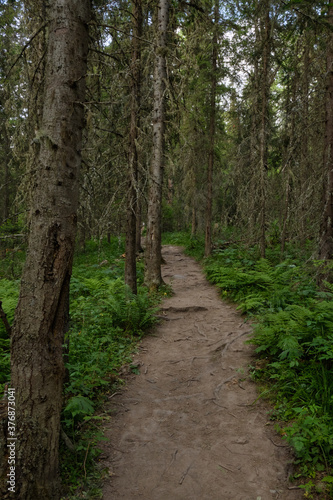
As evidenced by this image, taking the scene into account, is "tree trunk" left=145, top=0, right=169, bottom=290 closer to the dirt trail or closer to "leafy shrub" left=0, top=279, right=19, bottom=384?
the dirt trail

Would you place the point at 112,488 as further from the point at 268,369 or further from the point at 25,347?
the point at 268,369

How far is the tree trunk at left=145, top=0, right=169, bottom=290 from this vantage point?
8.35 meters

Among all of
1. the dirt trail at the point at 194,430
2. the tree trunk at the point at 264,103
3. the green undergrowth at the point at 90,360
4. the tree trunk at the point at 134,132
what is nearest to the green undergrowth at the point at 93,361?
the green undergrowth at the point at 90,360

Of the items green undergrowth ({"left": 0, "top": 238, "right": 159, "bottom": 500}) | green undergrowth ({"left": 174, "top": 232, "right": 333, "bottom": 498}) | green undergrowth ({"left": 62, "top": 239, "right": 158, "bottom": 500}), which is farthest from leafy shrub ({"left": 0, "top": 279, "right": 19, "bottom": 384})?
green undergrowth ({"left": 174, "top": 232, "right": 333, "bottom": 498})

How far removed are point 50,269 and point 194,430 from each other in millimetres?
2876

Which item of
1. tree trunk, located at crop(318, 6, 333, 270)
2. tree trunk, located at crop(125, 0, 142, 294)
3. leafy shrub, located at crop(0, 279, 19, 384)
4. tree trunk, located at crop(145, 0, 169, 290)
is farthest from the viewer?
tree trunk, located at crop(145, 0, 169, 290)

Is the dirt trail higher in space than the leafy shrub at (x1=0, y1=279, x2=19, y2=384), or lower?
lower

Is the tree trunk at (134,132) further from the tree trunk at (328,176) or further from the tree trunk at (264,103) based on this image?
the tree trunk at (264,103)

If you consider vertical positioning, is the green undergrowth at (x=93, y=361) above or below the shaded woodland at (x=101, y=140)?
below

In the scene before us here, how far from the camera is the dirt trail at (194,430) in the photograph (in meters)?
3.07

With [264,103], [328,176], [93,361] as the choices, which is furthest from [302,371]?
[264,103]

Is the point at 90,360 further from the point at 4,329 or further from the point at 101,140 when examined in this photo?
the point at 101,140

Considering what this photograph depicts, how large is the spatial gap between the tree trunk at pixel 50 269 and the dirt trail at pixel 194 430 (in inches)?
40.1

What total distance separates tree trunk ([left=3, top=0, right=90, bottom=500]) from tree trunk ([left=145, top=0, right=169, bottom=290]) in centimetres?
547
